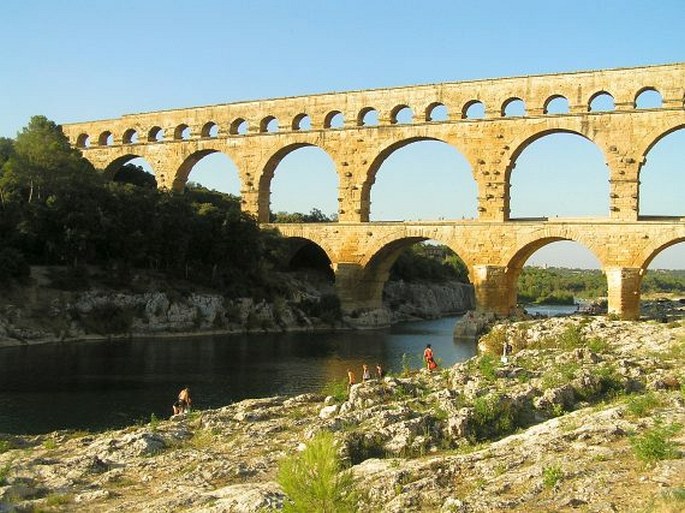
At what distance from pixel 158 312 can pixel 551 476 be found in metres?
28.8

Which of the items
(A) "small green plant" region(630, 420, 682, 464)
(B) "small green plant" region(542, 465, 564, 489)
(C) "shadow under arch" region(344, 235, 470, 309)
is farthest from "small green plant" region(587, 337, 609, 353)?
(C) "shadow under arch" region(344, 235, 470, 309)

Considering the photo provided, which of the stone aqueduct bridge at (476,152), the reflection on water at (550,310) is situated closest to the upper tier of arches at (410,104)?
the stone aqueduct bridge at (476,152)

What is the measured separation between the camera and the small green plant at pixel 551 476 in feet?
21.1

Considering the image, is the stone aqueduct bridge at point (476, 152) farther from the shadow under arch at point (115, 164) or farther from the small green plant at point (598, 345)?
the small green plant at point (598, 345)

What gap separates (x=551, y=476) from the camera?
6500 millimetres

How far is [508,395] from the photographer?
34.5 feet

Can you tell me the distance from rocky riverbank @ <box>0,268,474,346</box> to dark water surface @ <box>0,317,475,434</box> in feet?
4.57

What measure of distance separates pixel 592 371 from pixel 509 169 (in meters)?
23.8

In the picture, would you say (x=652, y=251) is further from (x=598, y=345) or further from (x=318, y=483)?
(x=318, y=483)

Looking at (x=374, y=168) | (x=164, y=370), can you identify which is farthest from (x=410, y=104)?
(x=164, y=370)

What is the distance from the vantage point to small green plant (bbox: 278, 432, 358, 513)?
16.8ft

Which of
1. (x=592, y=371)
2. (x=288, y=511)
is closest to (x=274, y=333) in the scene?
(x=592, y=371)

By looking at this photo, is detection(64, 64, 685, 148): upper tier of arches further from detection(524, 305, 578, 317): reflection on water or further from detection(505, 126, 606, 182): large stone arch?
A: detection(524, 305, 578, 317): reflection on water

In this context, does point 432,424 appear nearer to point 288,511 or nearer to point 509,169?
point 288,511
